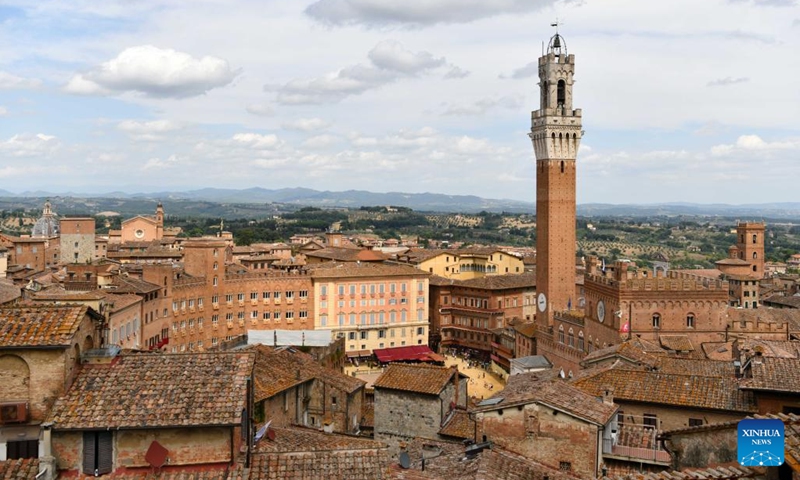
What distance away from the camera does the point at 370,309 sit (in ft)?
283

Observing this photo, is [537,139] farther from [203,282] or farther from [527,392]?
[527,392]

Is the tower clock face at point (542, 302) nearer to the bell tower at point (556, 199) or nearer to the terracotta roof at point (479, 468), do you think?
the bell tower at point (556, 199)

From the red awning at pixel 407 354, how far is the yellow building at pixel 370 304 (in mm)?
1890

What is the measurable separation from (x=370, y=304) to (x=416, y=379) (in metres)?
54.4

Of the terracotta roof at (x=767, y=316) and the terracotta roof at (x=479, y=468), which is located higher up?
the terracotta roof at (x=479, y=468)

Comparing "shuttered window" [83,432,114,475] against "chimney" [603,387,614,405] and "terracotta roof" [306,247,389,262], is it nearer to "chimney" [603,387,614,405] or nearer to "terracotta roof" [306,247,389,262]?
"chimney" [603,387,614,405]

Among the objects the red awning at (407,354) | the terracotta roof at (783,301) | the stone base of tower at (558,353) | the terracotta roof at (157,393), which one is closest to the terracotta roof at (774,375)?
the terracotta roof at (157,393)

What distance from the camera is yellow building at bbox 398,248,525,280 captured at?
353ft

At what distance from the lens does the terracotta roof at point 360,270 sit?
278 feet

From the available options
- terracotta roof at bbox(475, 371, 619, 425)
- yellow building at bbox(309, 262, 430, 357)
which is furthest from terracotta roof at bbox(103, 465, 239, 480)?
yellow building at bbox(309, 262, 430, 357)

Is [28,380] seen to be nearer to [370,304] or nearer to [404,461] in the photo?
[404,461]

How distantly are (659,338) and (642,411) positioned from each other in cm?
2656

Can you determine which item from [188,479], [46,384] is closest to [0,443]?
[46,384]

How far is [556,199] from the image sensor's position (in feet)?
247
